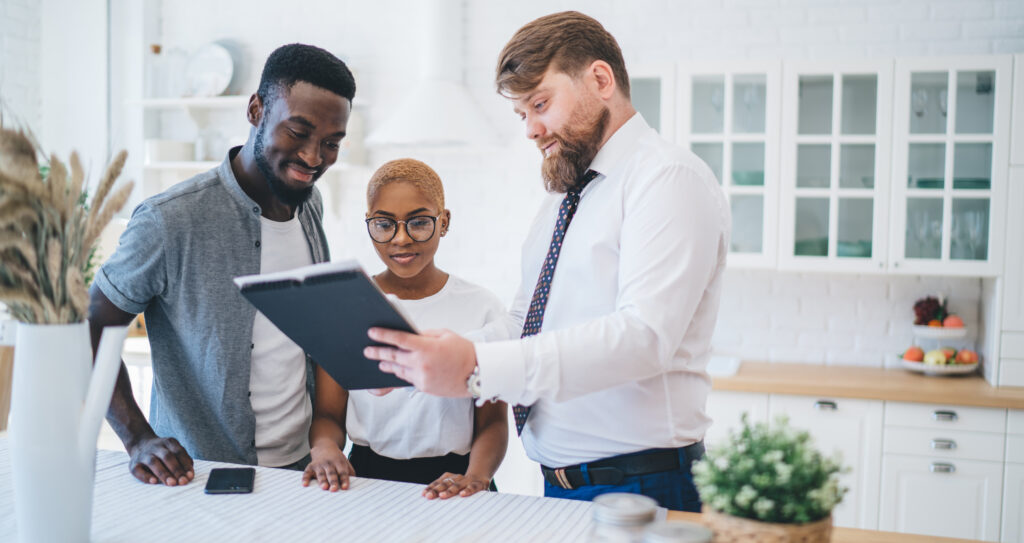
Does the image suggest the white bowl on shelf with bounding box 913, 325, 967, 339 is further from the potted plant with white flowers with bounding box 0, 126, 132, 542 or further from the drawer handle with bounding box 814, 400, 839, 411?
the potted plant with white flowers with bounding box 0, 126, 132, 542

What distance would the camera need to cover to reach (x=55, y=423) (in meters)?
1.04

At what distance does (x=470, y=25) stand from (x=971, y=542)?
3.34m

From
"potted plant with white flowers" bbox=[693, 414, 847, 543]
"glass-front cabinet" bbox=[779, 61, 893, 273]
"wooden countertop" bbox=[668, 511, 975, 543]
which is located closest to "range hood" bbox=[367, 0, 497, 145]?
"glass-front cabinet" bbox=[779, 61, 893, 273]

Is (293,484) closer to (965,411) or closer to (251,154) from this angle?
(251,154)

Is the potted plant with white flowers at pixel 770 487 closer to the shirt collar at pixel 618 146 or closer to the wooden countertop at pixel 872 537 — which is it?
the wooden countertop at pixel 872 537

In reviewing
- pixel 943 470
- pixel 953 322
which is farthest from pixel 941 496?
pixel 953 322

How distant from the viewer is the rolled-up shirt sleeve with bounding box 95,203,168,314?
57.6 inches

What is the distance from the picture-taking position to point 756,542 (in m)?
0.87

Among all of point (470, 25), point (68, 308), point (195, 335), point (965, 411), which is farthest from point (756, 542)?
point (470, 25)

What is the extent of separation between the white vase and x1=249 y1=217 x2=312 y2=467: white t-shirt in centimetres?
51

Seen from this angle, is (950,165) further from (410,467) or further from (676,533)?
(676,533)

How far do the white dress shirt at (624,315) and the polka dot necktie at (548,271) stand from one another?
0.05 ft

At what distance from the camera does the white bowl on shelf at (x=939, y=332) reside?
3162mm

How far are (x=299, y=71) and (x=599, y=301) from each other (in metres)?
0.75
